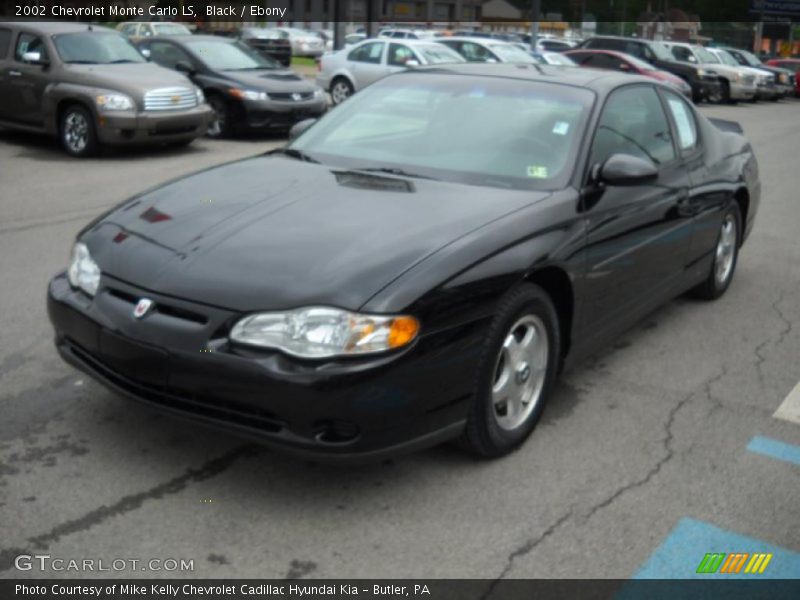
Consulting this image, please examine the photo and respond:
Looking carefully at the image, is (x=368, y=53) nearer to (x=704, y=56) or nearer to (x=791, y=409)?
(x=704, y=56)

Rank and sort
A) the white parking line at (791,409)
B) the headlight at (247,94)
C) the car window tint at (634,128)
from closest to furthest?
the white parking line at (791,409)
the car window tint at (634,128)
the headlight at (247,94)

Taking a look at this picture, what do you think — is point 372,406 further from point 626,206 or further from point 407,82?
point 407,82

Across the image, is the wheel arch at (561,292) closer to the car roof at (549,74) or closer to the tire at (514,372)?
the tire at (514,372)

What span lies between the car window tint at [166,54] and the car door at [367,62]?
528 centimetres

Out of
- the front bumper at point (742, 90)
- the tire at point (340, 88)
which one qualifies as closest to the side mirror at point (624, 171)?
the tire at point (340, 88)

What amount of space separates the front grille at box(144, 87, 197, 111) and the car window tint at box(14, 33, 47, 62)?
1.78 meters

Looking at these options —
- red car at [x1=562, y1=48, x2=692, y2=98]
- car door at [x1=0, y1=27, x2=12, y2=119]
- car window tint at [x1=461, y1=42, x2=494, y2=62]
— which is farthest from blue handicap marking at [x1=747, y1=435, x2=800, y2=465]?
red car at [x1=562, y1=48, x2=692, y2=98]

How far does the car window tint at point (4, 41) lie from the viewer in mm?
13203

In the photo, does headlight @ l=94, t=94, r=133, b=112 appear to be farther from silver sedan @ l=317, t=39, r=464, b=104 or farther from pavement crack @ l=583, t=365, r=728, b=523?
pavement crack @ l=583, t=365, r=728, b=523

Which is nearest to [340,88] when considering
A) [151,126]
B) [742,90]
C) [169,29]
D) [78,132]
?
[151,126]

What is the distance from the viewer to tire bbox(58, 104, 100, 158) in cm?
1227

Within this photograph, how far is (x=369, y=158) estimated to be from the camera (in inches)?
193

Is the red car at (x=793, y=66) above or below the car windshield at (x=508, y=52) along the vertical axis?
below

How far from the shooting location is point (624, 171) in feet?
14.9
